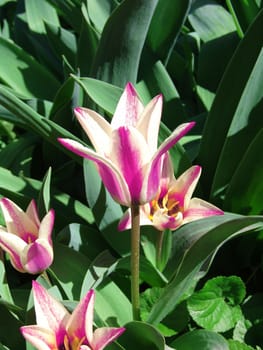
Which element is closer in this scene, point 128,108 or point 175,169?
point 128,108

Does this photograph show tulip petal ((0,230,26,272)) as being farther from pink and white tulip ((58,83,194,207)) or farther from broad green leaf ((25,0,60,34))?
broad green leaf ((25,0,60,34))

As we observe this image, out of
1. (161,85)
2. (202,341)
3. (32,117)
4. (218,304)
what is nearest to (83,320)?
(202,341)

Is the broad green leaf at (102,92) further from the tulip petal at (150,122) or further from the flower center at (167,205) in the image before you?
the tulip petal at (150,122)

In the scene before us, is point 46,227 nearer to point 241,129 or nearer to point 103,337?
point 103,337

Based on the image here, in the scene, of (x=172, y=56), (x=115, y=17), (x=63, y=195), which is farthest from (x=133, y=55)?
(x=172, y=56)

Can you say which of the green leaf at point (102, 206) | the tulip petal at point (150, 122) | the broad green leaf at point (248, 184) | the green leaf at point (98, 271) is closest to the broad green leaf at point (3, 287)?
the green leaf at point (98, 271)

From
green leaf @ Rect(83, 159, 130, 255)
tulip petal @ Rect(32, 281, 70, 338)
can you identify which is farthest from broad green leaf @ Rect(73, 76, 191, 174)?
tulip petal @ Rect(32, 281, 70, 338)
